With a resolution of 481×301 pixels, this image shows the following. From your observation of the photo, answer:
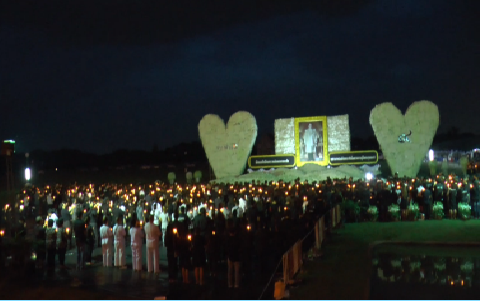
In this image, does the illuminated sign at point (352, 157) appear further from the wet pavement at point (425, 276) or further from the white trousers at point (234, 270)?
the white trousers at point (234, 270)

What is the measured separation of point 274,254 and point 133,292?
266 cm

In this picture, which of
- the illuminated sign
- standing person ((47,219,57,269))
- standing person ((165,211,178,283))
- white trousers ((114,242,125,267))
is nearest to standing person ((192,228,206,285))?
standing person ((165,211,178,283))

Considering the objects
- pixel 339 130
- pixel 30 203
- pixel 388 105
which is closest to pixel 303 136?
pixel 339 130

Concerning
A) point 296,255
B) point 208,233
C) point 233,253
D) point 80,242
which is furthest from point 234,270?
point 80,242

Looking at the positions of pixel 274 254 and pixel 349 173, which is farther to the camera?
pixel 349 173

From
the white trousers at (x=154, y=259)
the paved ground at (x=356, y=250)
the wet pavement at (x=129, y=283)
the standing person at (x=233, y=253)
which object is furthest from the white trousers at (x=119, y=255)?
the paved ground at (x=356, y=250)

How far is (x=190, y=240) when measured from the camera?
30.8 feet

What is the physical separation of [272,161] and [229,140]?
302 centimetres

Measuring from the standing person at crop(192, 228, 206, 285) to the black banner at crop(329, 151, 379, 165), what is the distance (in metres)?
22.2

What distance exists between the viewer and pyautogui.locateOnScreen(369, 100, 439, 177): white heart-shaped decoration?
2775 centimetres

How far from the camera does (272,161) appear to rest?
31.7 metres

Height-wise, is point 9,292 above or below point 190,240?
below

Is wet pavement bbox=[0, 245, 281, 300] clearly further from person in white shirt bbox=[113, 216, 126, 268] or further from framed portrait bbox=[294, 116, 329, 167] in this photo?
framed portrait bbox=[294, 116, 329, 167]

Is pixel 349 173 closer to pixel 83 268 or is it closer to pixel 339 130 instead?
pixel 339 130
